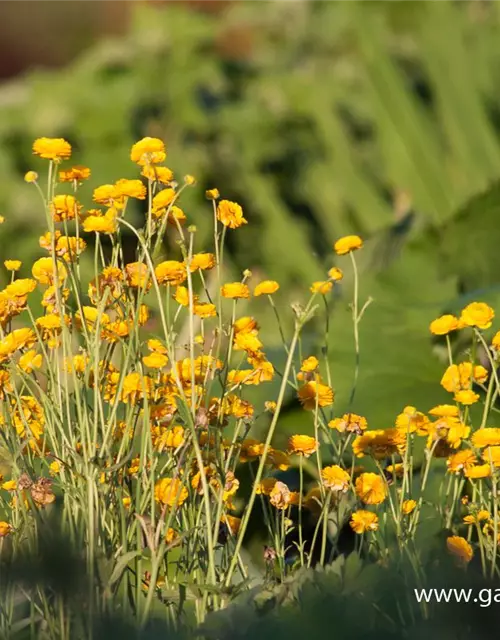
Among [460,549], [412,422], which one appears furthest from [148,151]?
[460,549]

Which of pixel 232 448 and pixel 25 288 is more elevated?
pixel 25 288

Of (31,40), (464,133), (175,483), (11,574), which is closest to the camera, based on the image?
(11,574)

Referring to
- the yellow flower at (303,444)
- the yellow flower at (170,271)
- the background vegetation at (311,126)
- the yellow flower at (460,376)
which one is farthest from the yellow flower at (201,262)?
the background vegetation at (311,126)

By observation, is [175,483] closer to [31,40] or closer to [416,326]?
[416,326]

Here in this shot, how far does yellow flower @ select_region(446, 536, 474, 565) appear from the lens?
1.29 meters

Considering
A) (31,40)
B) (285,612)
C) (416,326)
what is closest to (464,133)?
(416,326)

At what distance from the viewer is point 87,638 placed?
114cm

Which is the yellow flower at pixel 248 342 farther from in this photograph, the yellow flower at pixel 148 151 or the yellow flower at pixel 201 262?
the yellow flower at pixel 148 151

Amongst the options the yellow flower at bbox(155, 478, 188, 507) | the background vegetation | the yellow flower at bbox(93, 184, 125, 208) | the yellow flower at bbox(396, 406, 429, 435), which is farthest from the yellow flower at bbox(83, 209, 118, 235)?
the background vegetation

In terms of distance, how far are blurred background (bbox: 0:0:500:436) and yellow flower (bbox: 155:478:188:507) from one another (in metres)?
1.43

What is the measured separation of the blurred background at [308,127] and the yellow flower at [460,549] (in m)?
1.46

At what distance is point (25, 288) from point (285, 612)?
485 millimetres

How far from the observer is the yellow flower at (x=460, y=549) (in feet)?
4.24

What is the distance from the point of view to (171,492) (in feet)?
4.33
